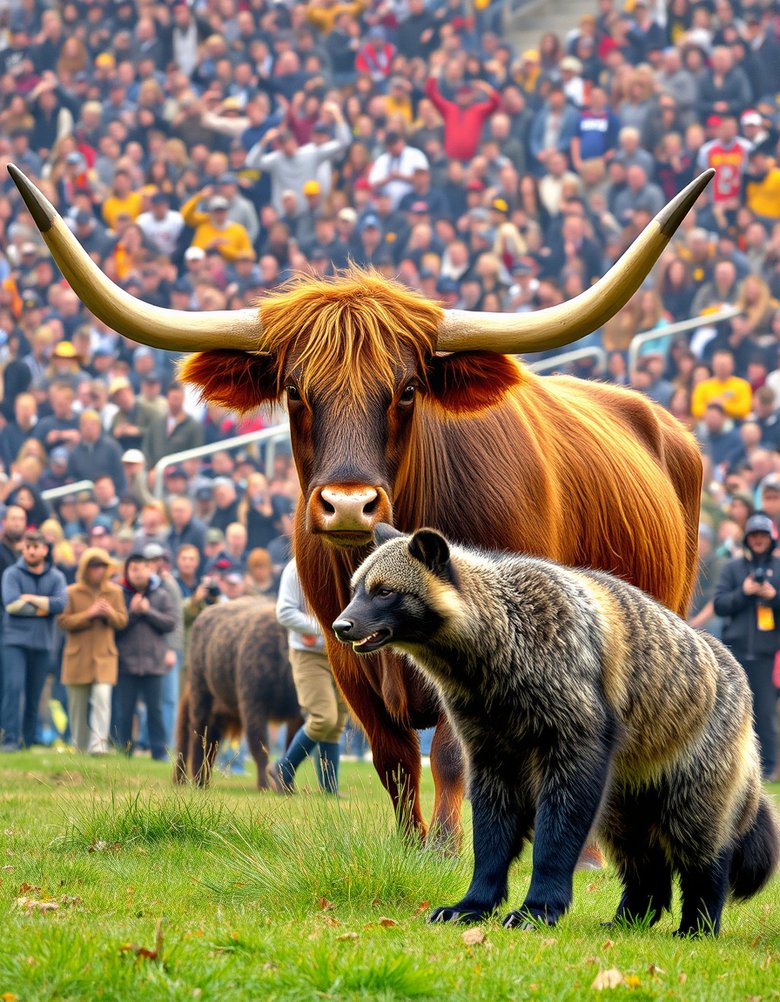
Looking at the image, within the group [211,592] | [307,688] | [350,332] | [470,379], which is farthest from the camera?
[211,592]

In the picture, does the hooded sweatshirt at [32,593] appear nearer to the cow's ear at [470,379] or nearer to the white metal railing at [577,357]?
the white metal railing at [577,357]

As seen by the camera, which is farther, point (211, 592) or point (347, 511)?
point (211, 592)

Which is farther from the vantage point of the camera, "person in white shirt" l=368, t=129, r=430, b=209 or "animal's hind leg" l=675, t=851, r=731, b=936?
"person in white shirt" l=368, t=129, r=430, b=209

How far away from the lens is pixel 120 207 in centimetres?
2248

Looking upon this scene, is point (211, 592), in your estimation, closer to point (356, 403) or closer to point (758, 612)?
point (758, 612)

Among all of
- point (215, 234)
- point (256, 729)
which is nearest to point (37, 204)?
point (256, 729)

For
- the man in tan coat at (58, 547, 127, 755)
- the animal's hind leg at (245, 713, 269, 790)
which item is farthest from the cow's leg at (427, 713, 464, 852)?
the man in tan coat at (58, 547, 127, 755)

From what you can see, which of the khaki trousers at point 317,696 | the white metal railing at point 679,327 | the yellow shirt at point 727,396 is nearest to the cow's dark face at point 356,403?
the khaki trousers at point 317,696

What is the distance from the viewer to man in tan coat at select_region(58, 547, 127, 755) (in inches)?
547

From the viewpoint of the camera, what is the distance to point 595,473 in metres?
7.69

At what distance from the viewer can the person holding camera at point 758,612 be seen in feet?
40.3

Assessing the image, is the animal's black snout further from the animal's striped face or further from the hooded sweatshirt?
Result: the hooded sweatshirt

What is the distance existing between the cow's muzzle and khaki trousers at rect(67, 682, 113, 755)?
8.53m

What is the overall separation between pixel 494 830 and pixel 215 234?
17.0 metres
